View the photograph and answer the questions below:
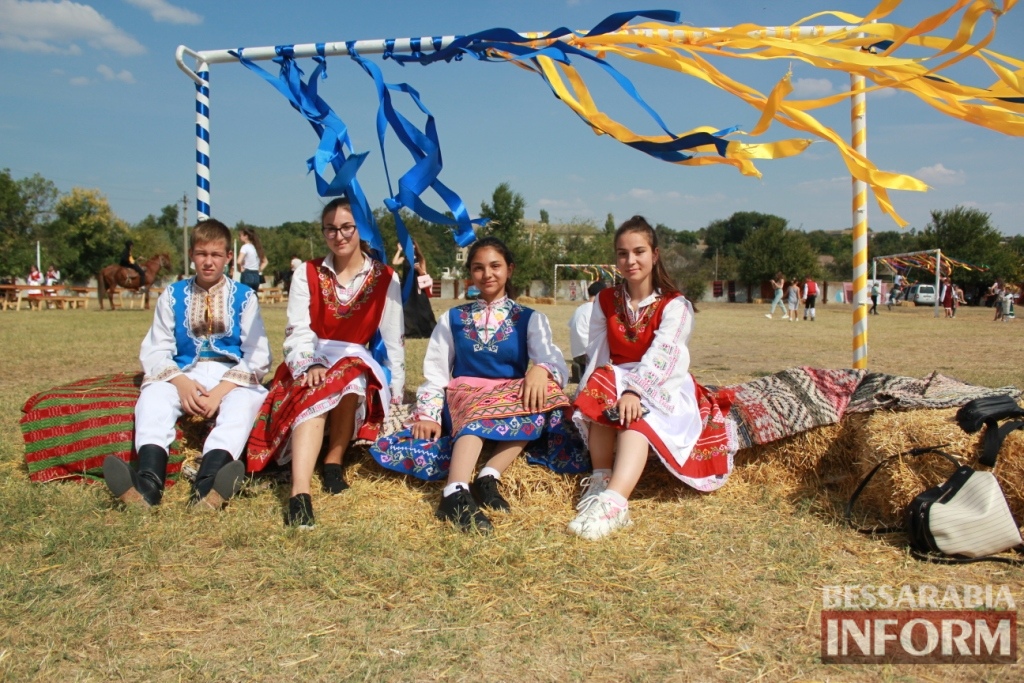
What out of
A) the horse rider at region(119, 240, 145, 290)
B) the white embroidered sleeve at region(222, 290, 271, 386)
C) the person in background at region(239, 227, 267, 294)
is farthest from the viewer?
the horse rider at region(119, 240, 145, 290)

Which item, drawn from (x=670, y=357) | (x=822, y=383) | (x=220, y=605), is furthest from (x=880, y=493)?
(x=220, y=605)

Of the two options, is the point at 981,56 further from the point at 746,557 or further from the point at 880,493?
the point at 746,557

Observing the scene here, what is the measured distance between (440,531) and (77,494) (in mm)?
1790

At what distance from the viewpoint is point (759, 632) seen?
7.45 ft

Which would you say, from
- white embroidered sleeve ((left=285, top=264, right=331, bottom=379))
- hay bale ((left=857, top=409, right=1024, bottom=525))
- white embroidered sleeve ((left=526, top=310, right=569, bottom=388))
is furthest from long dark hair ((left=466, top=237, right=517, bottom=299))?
hay bale ((left=857, top=409, right=1024, bottom=525))

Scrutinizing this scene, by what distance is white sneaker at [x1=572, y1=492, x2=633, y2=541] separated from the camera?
299cm

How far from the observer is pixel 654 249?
3.70 m

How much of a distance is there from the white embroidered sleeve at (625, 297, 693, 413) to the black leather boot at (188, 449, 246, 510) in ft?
6.02

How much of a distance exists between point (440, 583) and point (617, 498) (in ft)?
3.03

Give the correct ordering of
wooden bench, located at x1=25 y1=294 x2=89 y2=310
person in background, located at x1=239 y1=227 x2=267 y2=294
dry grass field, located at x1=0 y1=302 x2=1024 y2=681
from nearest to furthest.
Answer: dry grass field, located at x1=0 y1=302 x2=1024 y2=681 < person in background, located at x1=239 y1=227 x2=267 y2=294 < wooden bench, located at x1=25 y1=294 x2=89 y2=310

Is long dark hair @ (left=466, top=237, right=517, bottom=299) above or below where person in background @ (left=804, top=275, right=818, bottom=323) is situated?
above

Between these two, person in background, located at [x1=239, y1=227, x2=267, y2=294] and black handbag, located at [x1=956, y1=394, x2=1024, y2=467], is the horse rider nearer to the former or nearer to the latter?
person in background, located at [x1=239, y1=227, x2=267, y2=294]

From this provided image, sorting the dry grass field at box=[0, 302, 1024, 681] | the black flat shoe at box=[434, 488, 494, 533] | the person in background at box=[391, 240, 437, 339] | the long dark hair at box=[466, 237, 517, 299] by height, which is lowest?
the dry grass field at box=[0, 302, 1024, 681]

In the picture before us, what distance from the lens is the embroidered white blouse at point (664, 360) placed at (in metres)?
3.41
